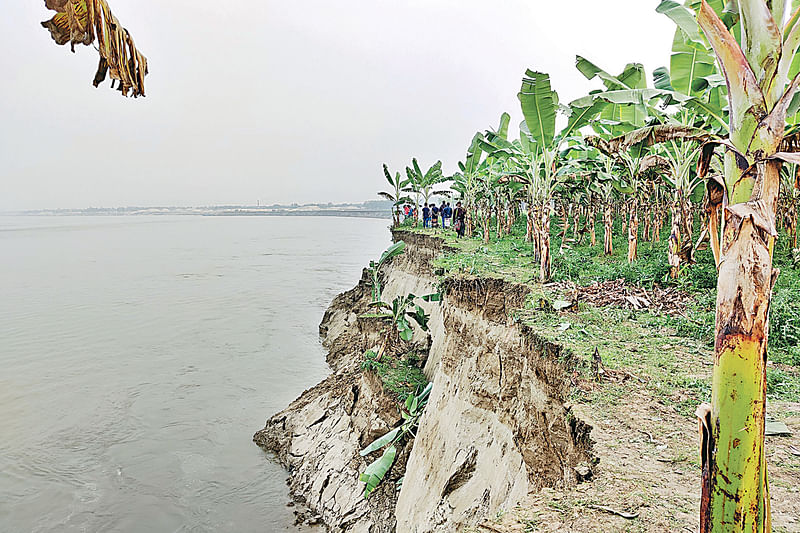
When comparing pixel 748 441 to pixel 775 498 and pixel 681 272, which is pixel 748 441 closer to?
pixel 775 498

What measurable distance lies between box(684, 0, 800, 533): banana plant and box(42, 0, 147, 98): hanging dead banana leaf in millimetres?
3234

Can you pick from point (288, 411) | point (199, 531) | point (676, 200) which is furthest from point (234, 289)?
point (676, 200)

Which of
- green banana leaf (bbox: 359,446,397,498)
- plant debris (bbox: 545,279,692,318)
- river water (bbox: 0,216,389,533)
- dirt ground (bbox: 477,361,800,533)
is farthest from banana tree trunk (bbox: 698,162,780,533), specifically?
river water (bbox: 0,216,389,533)

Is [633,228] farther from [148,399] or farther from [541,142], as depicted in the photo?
[148,399]

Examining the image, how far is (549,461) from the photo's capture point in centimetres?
484

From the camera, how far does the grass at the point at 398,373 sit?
1132 cm

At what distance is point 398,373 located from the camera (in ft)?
40.0

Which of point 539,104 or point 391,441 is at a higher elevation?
point 539,104

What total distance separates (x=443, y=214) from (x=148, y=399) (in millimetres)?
18439

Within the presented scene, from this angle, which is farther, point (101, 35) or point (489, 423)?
point (489, 423)

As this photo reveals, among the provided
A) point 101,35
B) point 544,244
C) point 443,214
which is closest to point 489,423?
point 544,244

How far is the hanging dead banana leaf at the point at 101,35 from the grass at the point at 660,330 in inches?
193

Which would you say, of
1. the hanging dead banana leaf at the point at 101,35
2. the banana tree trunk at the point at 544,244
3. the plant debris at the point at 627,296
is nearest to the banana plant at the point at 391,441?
the banana tree trunk at the point at 544,244

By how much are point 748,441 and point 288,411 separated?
1290cm
